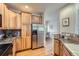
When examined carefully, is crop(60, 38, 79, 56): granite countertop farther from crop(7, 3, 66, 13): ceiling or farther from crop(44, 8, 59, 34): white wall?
crop(7, 3, 66, 13): ceiling

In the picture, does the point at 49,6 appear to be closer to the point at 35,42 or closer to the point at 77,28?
the point at 77,28

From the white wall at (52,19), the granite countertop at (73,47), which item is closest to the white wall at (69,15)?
the white wall at (52,19)

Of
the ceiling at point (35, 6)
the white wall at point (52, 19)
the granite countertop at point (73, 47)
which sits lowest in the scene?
the granite countertop at point (73, 47)

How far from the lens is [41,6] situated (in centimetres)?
205

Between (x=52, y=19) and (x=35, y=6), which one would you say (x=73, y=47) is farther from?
(x=35, y=6)

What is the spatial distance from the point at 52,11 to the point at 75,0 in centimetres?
47

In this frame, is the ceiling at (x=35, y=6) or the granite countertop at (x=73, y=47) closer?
the granite countertop at (x=73, y=47)

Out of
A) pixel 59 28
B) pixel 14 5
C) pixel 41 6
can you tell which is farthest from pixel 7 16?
pixel 59 28

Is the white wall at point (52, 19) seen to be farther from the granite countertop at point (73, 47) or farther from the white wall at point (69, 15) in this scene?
the granite countertop at point (73, 47)

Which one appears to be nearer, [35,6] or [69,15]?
[35,6]

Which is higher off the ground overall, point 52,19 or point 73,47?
point 52,19

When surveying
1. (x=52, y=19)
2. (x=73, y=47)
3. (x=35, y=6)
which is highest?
(x=35, y=6)

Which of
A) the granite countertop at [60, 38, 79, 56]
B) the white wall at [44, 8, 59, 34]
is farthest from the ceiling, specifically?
the granite countertop at [60, 38, 79, 56]

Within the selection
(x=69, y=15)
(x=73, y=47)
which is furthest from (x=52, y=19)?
(x=73, y=47)
